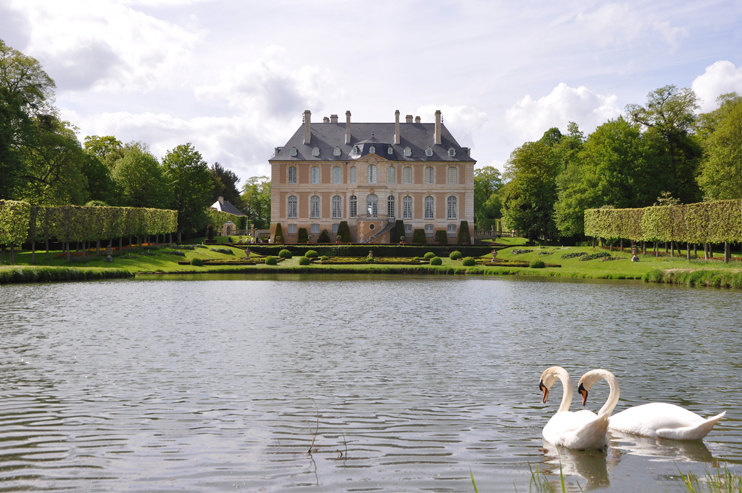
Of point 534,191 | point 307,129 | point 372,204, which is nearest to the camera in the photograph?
point 534,191

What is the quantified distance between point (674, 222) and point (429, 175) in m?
28.8

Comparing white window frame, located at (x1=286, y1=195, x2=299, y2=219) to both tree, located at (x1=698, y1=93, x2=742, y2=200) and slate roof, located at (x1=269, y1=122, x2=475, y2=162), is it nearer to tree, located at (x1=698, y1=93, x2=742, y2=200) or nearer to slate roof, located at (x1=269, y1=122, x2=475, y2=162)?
slate roof, located at (x1=269, y1=122, x2=475, y2=162)

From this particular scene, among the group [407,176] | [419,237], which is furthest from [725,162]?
[407,176]

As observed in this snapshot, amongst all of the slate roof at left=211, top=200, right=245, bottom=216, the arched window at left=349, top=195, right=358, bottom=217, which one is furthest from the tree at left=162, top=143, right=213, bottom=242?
the slate roof at left=211, top=200, right=245, bottom=216

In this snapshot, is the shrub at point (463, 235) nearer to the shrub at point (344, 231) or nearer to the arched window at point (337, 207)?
the shrub at point (344, 231)

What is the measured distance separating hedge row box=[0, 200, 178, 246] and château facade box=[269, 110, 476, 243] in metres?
18.1

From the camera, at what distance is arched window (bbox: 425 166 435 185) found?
62.8 m

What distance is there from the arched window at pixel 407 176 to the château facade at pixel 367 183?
9cm

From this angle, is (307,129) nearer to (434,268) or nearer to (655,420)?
(434,268)

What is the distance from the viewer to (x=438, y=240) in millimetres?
60750

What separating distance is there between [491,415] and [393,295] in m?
15.9

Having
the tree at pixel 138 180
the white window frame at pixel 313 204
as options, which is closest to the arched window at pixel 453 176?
the white window frame at pixel 313 204

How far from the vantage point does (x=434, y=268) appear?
124 ft

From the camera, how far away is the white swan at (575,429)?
601 centimetres
